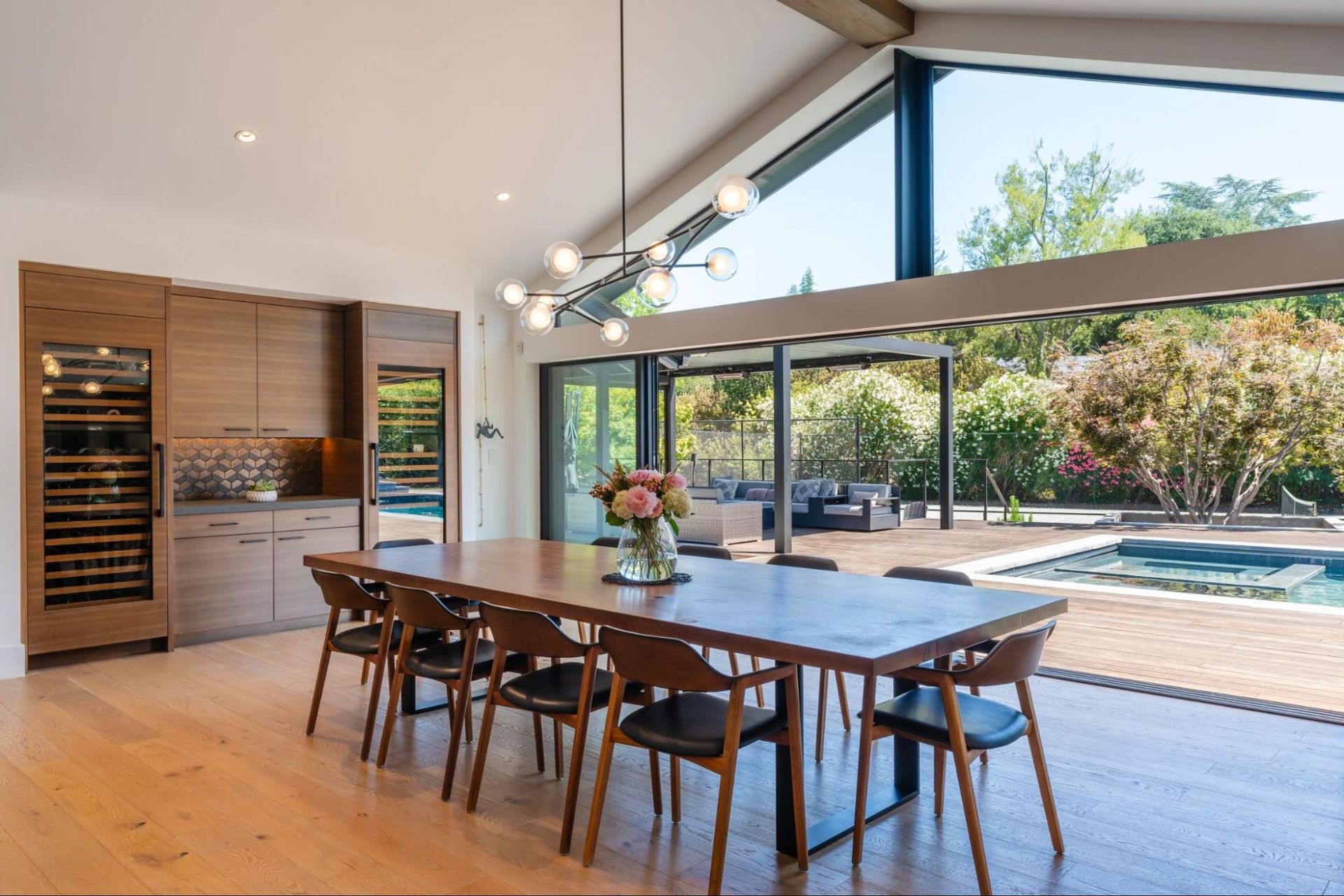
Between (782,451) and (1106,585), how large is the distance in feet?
9.16

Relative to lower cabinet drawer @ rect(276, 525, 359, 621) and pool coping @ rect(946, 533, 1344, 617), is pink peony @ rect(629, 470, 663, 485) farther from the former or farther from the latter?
pool coping @ rect(946, 533, 1344, 617)

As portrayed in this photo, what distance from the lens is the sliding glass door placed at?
292 inches

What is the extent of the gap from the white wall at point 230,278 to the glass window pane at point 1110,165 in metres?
3.79

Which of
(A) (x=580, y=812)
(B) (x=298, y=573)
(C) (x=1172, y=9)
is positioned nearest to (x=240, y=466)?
(B) (x=298, y=573)

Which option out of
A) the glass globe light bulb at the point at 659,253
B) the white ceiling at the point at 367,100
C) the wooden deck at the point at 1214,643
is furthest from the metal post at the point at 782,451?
the glass globe light bulb at the point at 659,253

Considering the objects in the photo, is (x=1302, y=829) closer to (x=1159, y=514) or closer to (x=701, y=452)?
(x=1159, y=514)

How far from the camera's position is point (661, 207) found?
6648mm

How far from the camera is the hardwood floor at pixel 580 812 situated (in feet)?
8.56

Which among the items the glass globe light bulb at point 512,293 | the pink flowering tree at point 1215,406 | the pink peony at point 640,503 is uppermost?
the glass globe light bulb at point 512,293

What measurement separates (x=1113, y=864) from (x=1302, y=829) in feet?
2.49

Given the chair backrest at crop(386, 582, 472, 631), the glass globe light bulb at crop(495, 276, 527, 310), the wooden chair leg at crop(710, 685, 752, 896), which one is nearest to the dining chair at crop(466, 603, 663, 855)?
the chair backrest at crop(386, 582, 472, 631)

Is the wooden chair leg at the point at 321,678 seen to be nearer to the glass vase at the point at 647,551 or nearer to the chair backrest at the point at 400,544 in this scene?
the chair backrest at the point at 400,544

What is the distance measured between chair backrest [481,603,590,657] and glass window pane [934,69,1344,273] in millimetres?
3379

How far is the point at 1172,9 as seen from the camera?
162 inches
